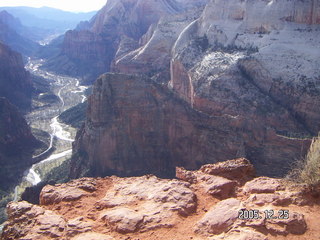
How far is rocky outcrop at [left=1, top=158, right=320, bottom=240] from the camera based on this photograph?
7562mm

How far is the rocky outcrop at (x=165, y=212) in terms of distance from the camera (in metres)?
7.56

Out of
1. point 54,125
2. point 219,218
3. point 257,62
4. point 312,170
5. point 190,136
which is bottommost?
point 54,125

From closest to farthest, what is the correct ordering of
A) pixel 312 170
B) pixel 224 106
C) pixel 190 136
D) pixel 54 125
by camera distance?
pixel 312 170, pixel 190 136, pixel 224 106, pixel 54 125

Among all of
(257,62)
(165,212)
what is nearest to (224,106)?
(257,62)

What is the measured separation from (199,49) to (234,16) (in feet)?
21.3

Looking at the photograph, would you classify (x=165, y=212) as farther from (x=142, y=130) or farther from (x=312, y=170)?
(x=142, y=130)

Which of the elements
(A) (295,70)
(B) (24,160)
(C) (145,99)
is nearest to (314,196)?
(C) (145,99)

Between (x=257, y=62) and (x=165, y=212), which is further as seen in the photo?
(x=257, y=62)

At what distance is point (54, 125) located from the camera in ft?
228

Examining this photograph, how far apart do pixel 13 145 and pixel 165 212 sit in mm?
47460

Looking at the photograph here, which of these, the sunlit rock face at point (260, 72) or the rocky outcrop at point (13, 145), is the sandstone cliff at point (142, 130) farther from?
the rocky outcrop at point (13, 145)

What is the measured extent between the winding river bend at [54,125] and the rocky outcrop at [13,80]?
325cm

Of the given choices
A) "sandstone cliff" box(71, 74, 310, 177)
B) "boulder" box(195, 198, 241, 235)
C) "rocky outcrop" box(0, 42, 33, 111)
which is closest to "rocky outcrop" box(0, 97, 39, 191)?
"sandstone cliff" box(71, 74, 310, 177)

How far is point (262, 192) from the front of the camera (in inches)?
354
